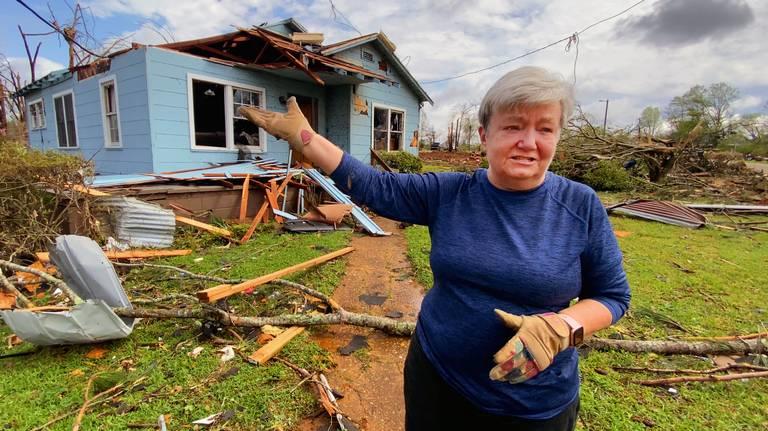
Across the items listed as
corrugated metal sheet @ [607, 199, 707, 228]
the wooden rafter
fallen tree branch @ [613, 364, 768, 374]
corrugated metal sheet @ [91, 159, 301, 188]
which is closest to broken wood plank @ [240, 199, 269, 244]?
corrugated metal sheet @ [91, 159, 301, 188]

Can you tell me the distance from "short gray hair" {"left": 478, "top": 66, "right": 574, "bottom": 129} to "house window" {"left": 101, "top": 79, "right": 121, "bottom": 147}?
31.2ft

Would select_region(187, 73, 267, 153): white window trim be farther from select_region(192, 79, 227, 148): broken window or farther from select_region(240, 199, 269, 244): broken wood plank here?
select_region(240, 199, 269, 244): broken wood plank

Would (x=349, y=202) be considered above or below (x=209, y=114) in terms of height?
below

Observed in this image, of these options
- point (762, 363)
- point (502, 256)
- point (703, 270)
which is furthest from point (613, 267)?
point (703, 270)

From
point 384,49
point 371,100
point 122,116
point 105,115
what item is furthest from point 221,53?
point 384,49

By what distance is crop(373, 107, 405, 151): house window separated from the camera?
484 inches

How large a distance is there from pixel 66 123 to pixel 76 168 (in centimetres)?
764

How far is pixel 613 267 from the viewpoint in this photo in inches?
45.8

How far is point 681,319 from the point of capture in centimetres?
353

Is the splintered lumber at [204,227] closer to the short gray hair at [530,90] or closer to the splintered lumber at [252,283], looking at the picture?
the splintered lumber at [252,283]

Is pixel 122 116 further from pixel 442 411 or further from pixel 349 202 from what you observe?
pixel 442 411

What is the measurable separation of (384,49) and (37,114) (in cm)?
1143

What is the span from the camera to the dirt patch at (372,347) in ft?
7.53

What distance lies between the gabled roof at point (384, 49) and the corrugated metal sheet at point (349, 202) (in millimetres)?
3632
